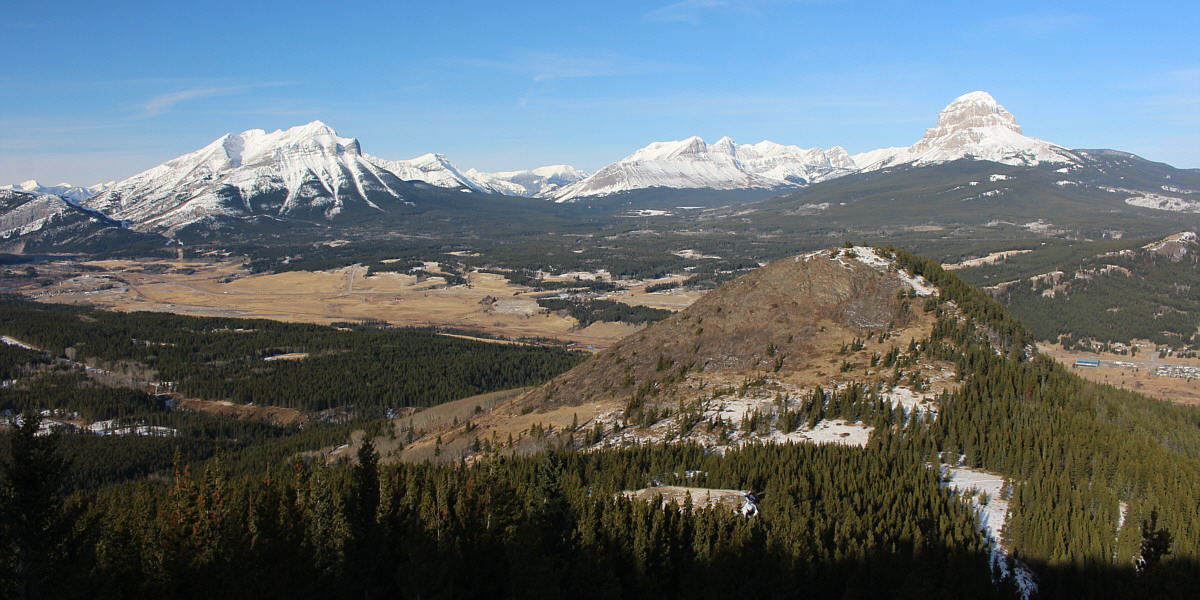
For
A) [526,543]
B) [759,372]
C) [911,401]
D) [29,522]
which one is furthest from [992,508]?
[29,522]

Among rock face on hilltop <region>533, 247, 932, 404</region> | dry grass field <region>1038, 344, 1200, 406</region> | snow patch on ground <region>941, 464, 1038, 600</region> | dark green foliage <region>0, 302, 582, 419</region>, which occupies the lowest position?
dry grass field <region>1038, 344, 1200, 406</region>

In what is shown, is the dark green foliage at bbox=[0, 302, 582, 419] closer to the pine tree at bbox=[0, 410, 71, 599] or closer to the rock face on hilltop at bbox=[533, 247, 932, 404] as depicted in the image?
the rock face on hilltop at bbox=[533, 247, 932, 404]

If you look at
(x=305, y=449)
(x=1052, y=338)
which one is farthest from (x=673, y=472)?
(x=1052, y=338)

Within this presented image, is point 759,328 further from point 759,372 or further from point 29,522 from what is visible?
point 29,522

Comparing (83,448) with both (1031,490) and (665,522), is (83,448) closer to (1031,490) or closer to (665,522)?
(665,522)

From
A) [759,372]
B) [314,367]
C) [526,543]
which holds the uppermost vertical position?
[759,372]

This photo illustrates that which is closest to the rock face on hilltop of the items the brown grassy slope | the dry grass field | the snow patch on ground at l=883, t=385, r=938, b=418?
the brown grassy slope

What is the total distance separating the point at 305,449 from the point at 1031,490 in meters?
101

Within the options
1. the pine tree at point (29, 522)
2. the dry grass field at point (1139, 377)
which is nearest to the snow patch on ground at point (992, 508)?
the pine tree at point (29, 522)

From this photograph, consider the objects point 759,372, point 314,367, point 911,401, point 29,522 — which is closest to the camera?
point 29,522

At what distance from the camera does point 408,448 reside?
3885 inches

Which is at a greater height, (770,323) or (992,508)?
(770,323)

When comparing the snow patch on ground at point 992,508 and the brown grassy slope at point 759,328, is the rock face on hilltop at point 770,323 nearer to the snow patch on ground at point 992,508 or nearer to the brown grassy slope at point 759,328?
the brown grassy slope at point 759,328

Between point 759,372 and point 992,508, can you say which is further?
point 759,372
